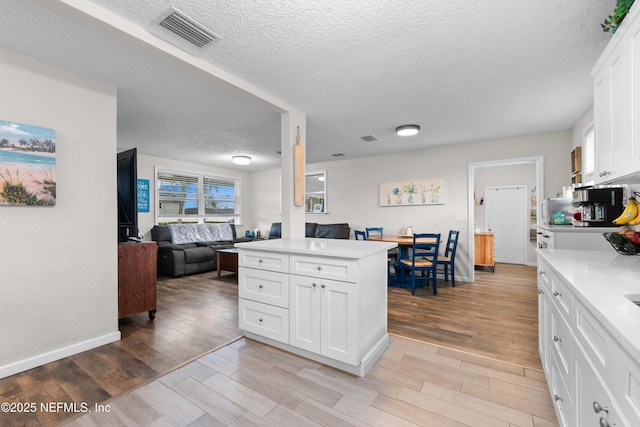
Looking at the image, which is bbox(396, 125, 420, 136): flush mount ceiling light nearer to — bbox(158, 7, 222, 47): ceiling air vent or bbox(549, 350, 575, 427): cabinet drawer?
bbox(158, 7, 222, 47): ceiling air vent

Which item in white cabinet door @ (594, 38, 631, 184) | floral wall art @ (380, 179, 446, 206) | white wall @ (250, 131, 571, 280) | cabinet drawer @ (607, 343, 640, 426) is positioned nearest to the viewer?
cabinet drawer @ (607, 343, 640, 426)

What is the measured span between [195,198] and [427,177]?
5.25 m

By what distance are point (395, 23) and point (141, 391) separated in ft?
9.64

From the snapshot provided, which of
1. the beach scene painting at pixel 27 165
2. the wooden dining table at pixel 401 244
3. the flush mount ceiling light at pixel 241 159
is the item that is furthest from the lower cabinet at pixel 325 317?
the flush mount ceiling light at pixel 241 159

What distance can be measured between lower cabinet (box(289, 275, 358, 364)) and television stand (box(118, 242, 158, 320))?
188cm

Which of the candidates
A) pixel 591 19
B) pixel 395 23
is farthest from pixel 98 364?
pixel 591 19

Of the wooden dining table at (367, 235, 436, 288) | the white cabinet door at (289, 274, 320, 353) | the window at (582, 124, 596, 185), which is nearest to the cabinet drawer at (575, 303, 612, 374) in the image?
the white cabinet door at (289, 274, 320, 353)

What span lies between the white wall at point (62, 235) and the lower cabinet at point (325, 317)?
181 centimetres

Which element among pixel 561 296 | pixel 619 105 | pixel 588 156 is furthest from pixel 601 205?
pixel 588 156

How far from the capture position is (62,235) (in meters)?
2.40

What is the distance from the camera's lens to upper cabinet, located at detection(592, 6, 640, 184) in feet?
4.63

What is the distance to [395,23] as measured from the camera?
1.84 metres

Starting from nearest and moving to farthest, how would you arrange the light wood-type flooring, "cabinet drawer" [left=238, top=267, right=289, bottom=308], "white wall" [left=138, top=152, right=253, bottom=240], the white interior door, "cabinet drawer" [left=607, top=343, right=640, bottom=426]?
"cabinet drawer" [left=607, top=343, right=640, bottom=426] < the light wood-type flooring < "cabinet drawer" [left=238, top=267, right=289, bottom=308] < "white wall" [left=138, top=152, right=253, bottom=240] < the white interior door

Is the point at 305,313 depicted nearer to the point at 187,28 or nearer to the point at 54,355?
the point at 54,355
